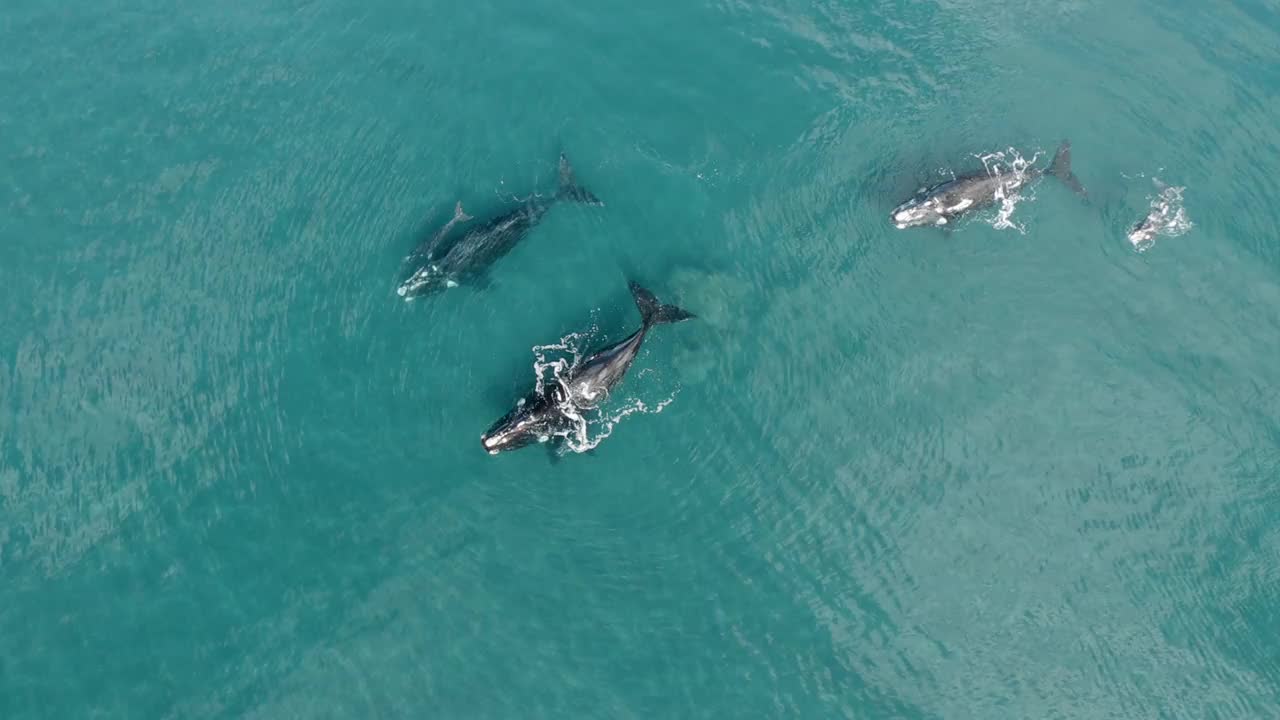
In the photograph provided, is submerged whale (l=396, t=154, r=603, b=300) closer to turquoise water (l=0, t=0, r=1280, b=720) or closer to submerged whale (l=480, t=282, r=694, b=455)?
turquoise water (l=0, t=0, r=1280, b=720)

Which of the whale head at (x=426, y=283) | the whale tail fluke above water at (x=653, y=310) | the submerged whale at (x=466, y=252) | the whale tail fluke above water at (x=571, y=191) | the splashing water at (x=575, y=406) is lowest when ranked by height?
the splashing water at (x=575, y=406)

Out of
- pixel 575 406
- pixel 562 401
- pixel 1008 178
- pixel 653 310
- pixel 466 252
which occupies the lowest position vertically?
pixel 575 406

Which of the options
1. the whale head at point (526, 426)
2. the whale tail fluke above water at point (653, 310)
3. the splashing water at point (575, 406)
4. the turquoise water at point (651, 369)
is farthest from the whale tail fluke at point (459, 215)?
the whale head at point (526, 426)

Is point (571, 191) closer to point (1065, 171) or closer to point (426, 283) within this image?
point (426, 283)

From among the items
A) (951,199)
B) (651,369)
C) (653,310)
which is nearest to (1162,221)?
(951,199)

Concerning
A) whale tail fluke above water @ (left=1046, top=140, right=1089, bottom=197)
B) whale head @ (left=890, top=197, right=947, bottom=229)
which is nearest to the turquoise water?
whale tail fluke above water @ (left=1046, top=140, right=1089, bottom=197)

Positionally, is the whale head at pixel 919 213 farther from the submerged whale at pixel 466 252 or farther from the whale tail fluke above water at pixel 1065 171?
the submerged whale at pixel 466 252

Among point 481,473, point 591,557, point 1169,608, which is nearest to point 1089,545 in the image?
point 1169,608
